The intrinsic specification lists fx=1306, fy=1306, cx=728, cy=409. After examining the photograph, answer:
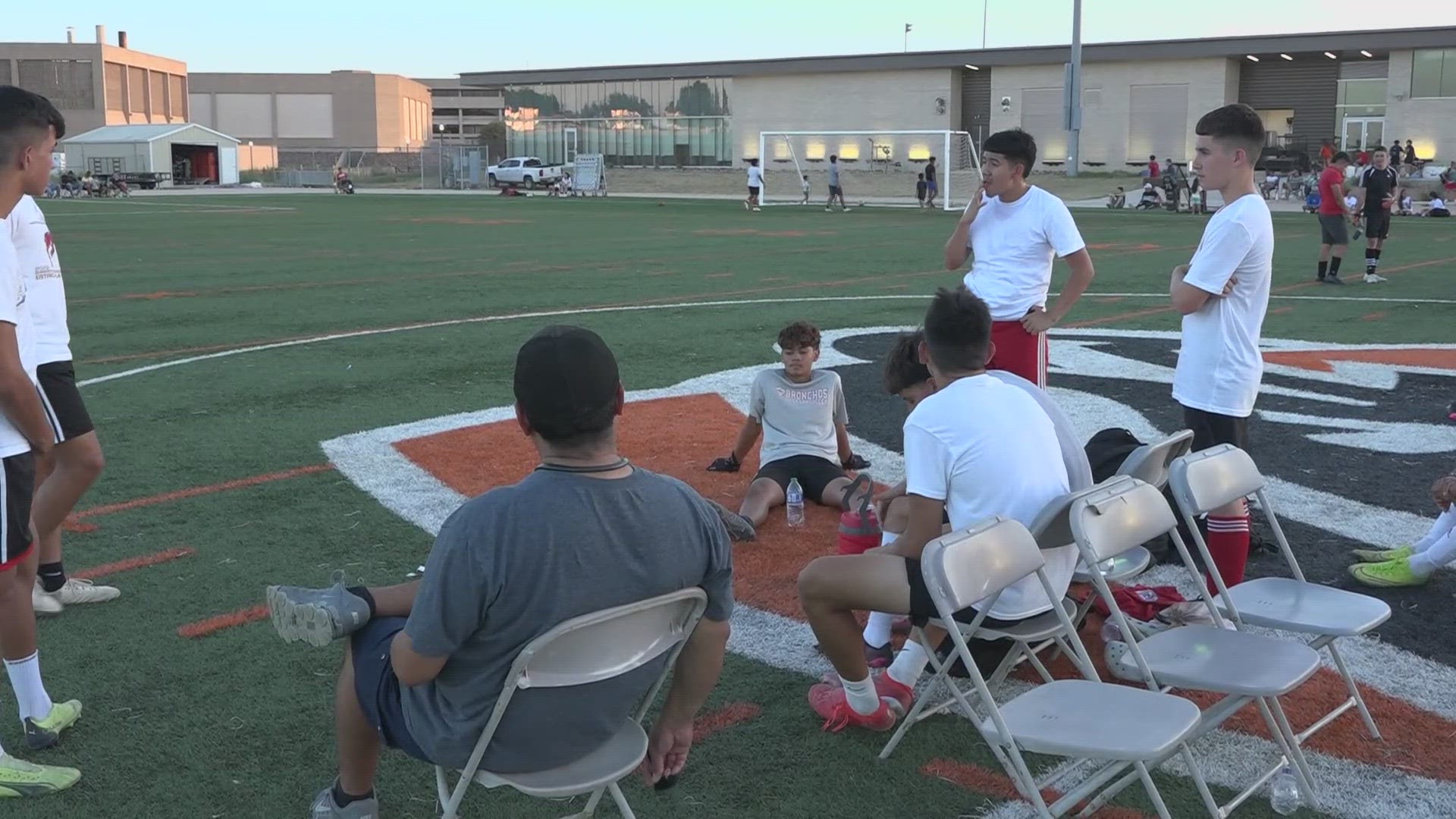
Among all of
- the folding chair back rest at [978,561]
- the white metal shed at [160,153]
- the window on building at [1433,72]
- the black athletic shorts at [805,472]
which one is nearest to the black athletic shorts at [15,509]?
the folding chair back rest at [978,561]

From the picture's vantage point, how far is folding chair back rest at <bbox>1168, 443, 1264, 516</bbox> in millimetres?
4168

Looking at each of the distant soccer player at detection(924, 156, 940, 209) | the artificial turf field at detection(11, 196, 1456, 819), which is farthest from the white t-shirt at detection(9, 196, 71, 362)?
the distant soccer player at detection(924, 156, 940, 209)

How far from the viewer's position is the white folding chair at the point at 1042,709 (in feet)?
10.0

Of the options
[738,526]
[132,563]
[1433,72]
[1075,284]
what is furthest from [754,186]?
[132,563]

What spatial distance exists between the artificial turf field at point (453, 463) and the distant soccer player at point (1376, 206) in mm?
657

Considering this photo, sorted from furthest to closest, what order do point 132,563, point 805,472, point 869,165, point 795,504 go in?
point 869,165 < point 805,472 < point 795,504 < point 132,563

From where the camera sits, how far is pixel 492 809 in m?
3.66

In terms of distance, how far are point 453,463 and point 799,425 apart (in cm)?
217

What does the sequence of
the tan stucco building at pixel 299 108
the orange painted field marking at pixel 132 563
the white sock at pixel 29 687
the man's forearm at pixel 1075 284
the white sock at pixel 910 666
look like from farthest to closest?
1. the tan stucco building at pixel 299 108
2. the man's forearm at pixel 1075 284
3. the orange painted field marking at pixel 132 563
4. the white sock at pixel 910 666
5. the white sock at pixel 29 687

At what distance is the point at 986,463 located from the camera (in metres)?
3.90

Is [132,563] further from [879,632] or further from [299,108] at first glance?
[299,108]

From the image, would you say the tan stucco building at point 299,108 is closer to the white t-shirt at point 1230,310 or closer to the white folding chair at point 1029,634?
the white t-shirt at point 1230,310

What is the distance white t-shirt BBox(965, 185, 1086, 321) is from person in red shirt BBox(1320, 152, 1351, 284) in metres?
11.9

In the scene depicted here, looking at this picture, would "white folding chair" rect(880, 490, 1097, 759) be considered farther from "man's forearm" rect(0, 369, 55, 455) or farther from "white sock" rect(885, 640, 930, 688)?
"man's forearm" rect(0, 369, 55, 455)
